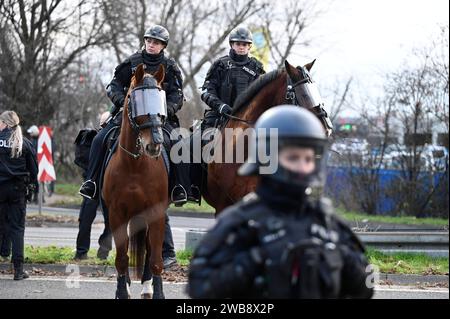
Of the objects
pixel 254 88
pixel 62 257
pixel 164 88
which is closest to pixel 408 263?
pixel 254 88

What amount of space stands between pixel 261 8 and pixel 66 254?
2717 centimetres

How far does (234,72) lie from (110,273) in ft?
10.5

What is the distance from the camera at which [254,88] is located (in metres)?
11.0

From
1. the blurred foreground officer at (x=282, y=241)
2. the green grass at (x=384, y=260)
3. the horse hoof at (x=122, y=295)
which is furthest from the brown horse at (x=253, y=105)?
the blurred foreground officer at (x=282, y=241)

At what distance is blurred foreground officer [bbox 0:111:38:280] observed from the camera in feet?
40.7

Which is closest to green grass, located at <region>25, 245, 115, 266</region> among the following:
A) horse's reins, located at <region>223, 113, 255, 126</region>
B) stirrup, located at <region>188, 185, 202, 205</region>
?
stirrup, located at <region>188, 185, 202, 205</region>

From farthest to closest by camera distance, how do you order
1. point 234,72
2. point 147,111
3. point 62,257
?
1. point 62,257
2. point 234,72
3. point 147,111

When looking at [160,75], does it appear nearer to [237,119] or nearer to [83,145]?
[237,119]

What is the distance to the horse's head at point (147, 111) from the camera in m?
9.64

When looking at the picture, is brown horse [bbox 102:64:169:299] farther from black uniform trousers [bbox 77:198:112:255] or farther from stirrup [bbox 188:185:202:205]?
black uniform trousers [bbox 77:198:112:255]

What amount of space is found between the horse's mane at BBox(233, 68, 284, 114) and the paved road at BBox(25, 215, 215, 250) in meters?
6.01

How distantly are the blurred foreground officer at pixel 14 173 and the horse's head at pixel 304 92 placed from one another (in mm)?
3847

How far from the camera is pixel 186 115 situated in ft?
105
